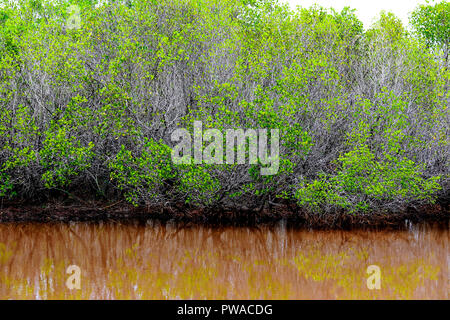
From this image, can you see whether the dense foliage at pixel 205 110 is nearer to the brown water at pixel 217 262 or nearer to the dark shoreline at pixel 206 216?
the dark shoreline at pixel 206 216

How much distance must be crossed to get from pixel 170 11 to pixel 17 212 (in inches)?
422

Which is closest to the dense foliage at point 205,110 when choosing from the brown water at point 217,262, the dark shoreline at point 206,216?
the dark shoreline at point 206,216

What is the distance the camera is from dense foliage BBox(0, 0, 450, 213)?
17.2 m

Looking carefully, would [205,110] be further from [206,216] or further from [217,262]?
[217,262]

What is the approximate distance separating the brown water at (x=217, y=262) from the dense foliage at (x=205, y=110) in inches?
59.8

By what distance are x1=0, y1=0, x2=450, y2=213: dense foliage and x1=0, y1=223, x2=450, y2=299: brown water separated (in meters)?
1.52

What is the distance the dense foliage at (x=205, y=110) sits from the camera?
17172 millimetres

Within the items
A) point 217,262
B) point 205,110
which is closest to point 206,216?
point 205,110

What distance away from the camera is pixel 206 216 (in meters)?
19.0

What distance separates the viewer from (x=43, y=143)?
18.3 metres

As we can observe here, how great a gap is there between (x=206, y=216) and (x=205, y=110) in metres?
4.41

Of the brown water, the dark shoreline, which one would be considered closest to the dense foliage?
the dark shoreline

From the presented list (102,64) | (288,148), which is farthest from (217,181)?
(102,64)
